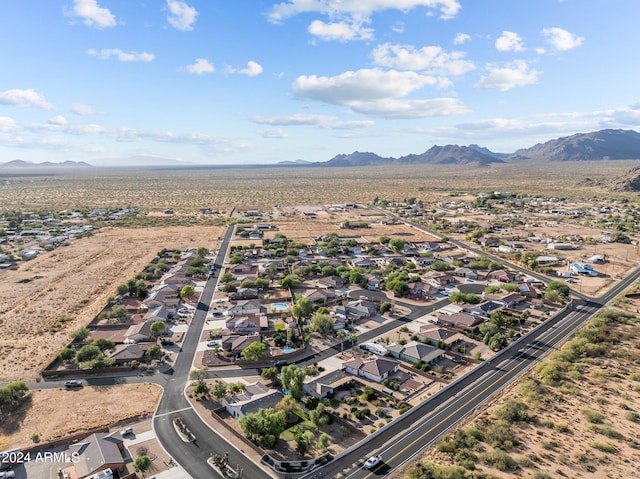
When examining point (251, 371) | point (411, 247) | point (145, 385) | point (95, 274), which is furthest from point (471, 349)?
point (95, 274)

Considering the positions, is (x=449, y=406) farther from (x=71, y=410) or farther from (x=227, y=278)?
(x=227, y=278)

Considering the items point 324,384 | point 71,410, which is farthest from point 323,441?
point 71,410

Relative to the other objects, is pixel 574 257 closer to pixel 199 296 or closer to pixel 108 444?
pixel 199 296

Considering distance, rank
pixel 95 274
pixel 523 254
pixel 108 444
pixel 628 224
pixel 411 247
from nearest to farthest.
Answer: pixel 108 444
pixel 95 274
pixel 523 254
pixel 411 247
pixel 628 224

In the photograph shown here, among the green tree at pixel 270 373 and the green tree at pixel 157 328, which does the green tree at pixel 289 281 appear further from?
the green tree at pixel 270 373

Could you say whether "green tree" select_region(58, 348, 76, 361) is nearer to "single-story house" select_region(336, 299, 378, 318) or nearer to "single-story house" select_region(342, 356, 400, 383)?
"single-story house" select_region(342, 356, 400, 383)

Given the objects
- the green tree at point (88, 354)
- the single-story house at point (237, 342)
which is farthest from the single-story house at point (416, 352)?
the green tree at point (88, 354)
